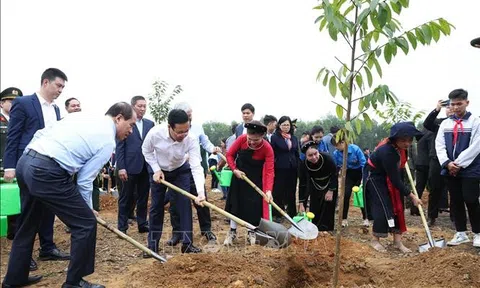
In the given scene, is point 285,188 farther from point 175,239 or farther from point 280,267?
point 280,267

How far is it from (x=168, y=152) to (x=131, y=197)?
1777mm

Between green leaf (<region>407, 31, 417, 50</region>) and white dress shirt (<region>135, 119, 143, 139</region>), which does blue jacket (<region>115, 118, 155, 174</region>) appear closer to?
white dress shirt (<region>135, 119, 143, 139</region>)

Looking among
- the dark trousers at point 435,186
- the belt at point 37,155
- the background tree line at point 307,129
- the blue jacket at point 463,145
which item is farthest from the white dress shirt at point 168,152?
the background tree line at point 307,129

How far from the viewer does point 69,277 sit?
10.8 feet

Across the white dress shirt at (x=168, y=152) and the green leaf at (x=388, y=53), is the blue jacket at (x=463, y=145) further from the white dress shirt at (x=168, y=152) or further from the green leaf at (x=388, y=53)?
the green leaf at (x=388, y=53)

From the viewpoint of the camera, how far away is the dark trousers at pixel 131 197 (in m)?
5.75

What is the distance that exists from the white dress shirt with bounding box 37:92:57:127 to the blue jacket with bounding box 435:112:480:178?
14.6 feet

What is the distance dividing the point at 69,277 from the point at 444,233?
5.03m

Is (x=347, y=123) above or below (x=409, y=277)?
above

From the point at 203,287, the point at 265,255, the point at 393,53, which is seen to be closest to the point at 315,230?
the point at 265,255

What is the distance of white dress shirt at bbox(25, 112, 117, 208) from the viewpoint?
3.24 metres

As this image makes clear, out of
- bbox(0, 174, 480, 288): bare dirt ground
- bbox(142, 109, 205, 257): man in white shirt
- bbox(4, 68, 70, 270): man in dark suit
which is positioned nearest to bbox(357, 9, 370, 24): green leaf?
bbox(0, 174, 480, 288): bare dirt ground

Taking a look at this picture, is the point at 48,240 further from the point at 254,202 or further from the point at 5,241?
the point at 254,202

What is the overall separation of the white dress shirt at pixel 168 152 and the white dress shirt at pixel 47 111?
97 centimetres
